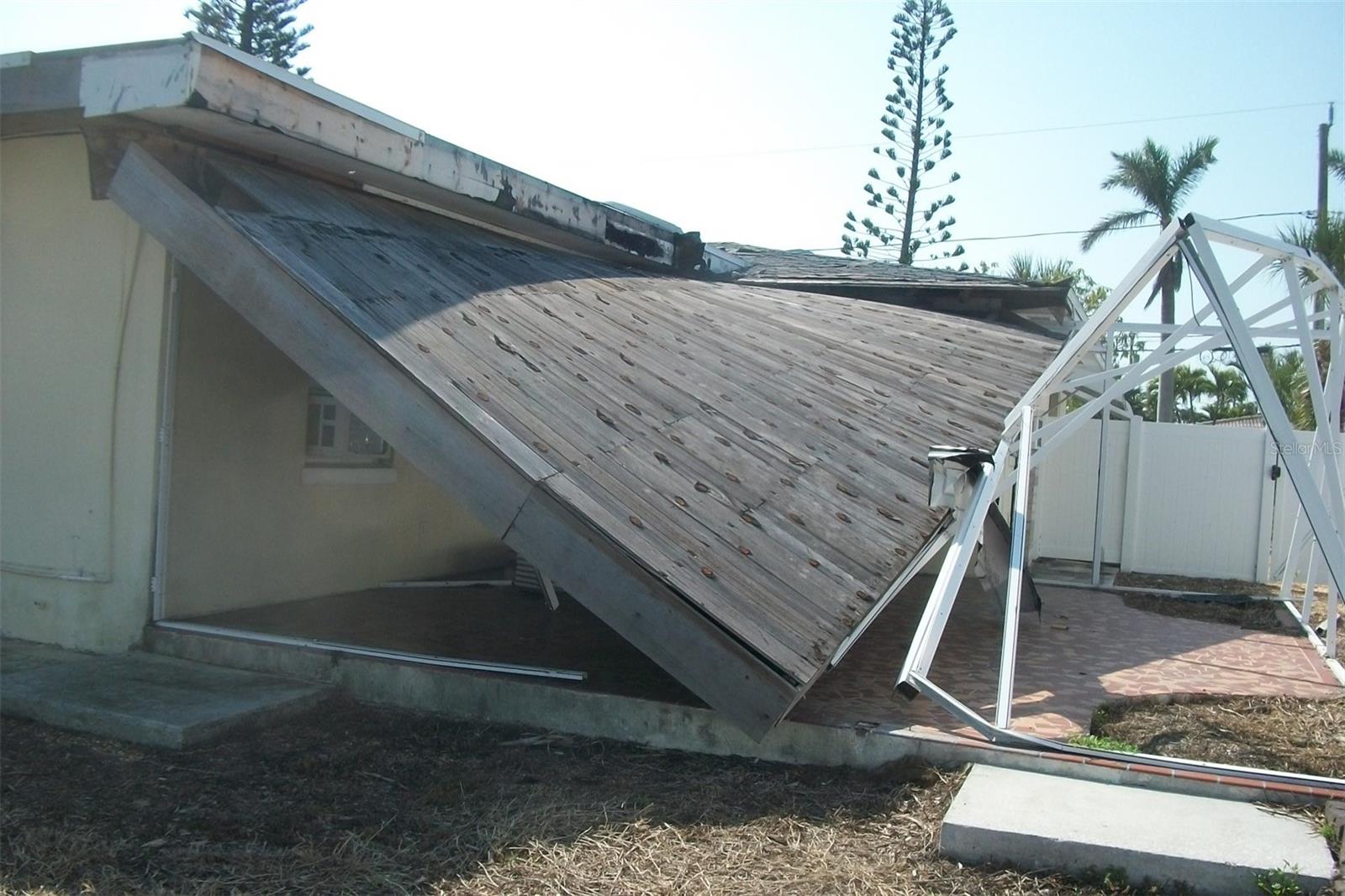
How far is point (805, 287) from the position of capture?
14.0 meters

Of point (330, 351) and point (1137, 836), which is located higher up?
point (330, 351)

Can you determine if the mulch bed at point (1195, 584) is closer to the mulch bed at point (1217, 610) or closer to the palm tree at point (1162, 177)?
the mulch bed at point (1217, 610)

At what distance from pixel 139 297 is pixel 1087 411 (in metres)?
6.45

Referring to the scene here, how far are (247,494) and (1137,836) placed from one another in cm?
604

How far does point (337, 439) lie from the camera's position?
29.5 feet

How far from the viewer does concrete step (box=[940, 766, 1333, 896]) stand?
4.04 m

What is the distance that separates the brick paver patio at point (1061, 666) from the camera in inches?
236

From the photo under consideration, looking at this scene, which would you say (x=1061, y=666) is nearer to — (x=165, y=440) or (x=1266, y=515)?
(x=165, y=440)

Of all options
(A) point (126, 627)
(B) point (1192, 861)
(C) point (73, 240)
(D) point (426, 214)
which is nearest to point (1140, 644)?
(B) point (1192, 861)

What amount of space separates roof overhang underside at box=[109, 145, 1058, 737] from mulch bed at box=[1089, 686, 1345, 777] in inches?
61.4

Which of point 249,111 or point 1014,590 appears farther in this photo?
point 249,111

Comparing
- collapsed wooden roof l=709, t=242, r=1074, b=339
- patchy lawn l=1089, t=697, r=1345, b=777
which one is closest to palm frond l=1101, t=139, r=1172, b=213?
collapsed wooden roof l=709, t=242, r=1074, b=339

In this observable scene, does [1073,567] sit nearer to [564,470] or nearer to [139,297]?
[564,470]

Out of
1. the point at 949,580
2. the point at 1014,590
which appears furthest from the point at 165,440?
the point at 1014,590
